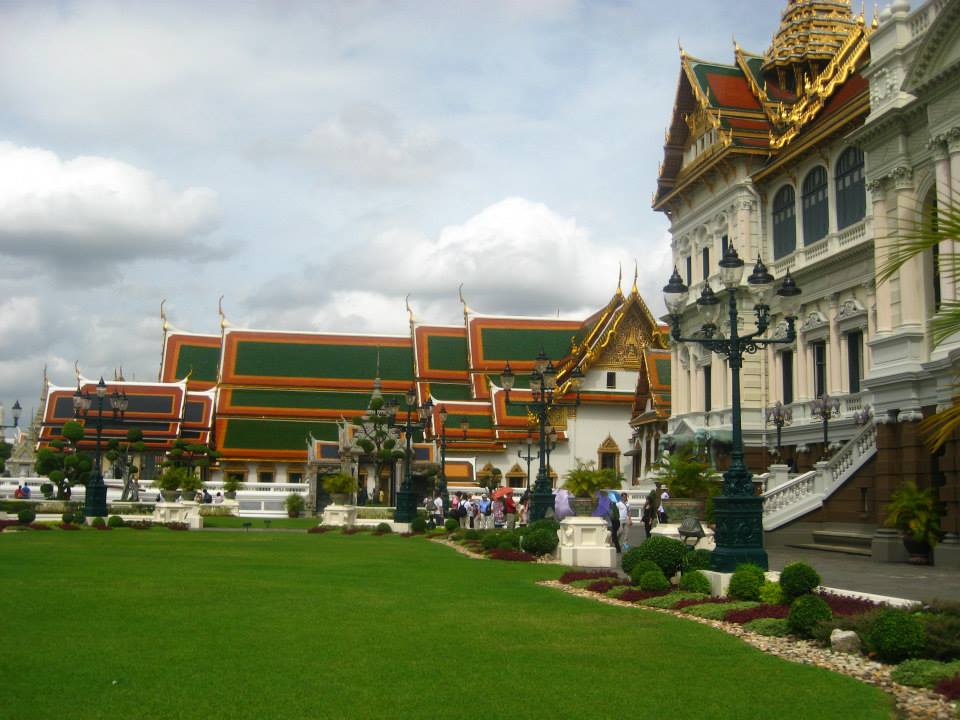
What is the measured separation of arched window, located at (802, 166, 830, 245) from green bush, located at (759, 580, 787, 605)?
23179 mm

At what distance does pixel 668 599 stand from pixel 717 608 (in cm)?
125

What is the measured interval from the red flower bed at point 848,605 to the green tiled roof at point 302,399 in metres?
51.2

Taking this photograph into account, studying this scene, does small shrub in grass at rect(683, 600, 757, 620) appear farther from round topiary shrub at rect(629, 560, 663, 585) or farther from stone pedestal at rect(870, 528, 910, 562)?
stone pedestal at rect(870, 528, 910, 562)

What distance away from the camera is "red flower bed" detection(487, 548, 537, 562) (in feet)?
68.5

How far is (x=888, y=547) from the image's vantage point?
20594mm

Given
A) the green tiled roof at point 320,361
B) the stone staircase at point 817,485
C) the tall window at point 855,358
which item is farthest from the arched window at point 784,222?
the green tiled roof at point 320,361

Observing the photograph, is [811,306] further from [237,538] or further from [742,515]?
[742,515]

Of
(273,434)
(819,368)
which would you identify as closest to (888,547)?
(819,368)

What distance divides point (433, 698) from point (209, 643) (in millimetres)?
2848

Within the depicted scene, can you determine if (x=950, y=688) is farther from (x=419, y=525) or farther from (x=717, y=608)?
(x=419, y=525)

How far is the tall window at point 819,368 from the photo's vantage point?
109 feet

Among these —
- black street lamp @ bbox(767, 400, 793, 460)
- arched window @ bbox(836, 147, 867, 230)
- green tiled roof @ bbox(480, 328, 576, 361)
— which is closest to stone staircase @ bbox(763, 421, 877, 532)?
black street lamp @ bbox(767, 400, 793, 460)

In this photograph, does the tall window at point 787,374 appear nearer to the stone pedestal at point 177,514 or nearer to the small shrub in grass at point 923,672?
the stone pedestal at point 177,514

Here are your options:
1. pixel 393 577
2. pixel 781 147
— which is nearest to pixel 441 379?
pixel 781 147
